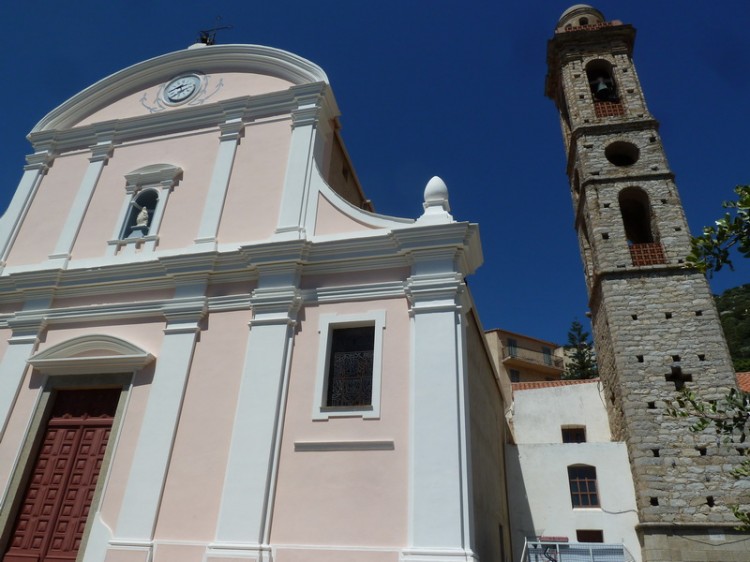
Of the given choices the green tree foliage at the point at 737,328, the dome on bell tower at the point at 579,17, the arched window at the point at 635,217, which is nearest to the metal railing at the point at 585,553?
the arched window at the point at 635,217

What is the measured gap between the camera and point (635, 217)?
62.1ft

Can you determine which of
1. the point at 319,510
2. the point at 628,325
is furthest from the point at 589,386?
the point at 319,510

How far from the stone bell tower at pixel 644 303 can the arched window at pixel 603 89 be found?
4 centimetres

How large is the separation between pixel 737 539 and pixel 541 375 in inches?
1046

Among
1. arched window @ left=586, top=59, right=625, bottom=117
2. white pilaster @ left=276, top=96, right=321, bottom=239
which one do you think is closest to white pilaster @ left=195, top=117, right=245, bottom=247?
white pilaster @ left=276, top=96, right=321, bottom=239

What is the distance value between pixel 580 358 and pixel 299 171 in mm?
32398

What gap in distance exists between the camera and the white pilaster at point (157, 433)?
7062 millimetres

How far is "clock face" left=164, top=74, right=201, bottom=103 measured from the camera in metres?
11.6

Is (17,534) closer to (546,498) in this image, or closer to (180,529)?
(180,529)

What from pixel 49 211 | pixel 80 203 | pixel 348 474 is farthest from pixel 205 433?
pixel 49 211

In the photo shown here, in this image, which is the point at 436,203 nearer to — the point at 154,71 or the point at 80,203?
the point at 80,203

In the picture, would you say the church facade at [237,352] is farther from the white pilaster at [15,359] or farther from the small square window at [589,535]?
the small square window at [589,535]

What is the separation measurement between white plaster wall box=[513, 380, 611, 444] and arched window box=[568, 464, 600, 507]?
87.0 inches

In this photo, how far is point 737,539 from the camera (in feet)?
37.9
